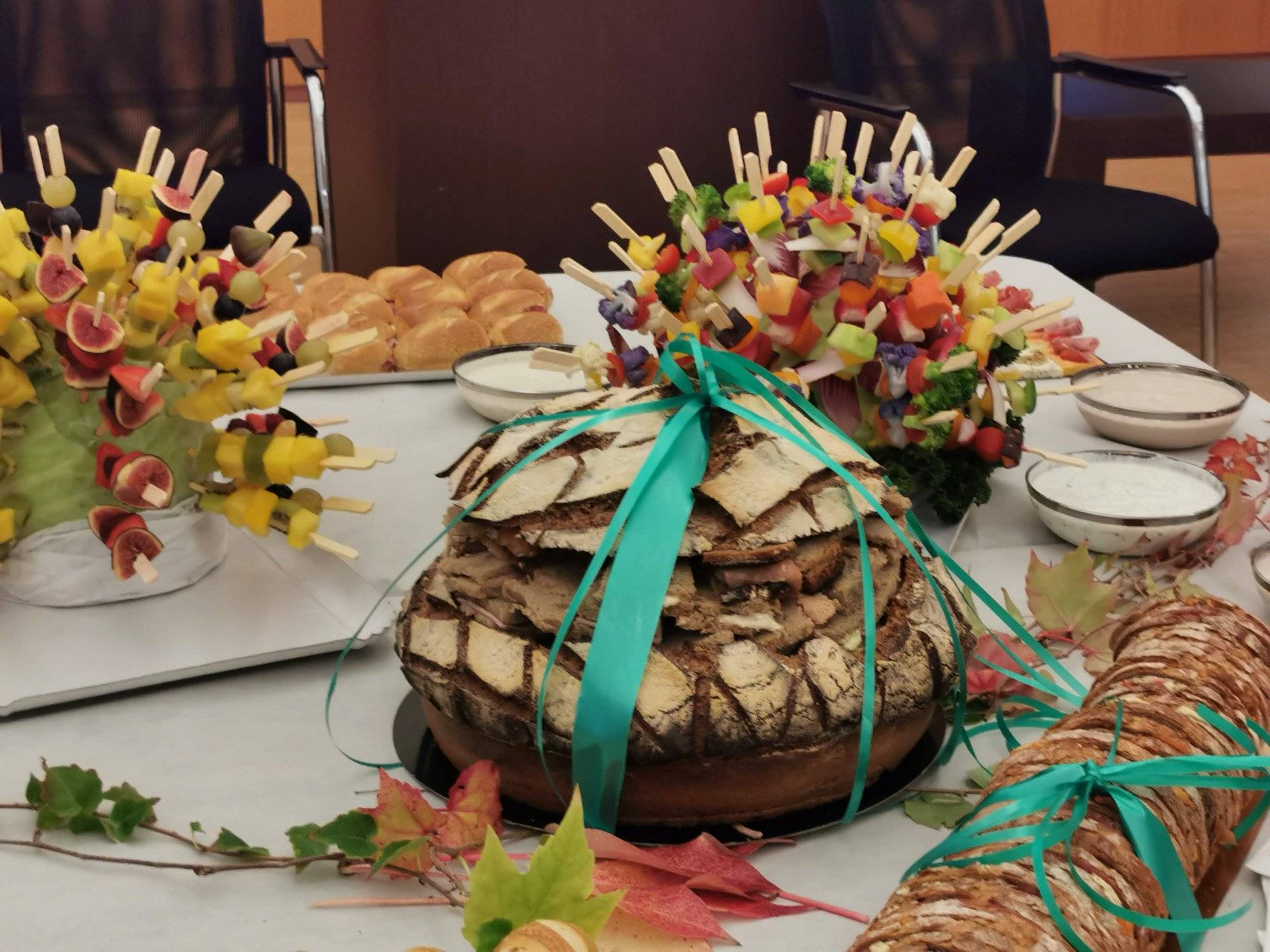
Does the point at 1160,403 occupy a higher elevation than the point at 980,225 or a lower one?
lower

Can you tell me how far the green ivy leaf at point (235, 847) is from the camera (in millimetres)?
681

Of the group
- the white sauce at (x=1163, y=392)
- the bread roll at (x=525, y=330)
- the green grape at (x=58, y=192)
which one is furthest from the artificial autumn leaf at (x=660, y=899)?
the bread roll at (x=525, y=330)

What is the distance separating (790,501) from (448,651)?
7.4 inches

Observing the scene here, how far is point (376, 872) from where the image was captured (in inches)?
26.7

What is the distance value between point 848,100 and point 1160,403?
4.54 feet

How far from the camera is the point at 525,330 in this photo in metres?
1.48

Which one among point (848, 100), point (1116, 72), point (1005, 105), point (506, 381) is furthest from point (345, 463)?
point (1116, 72)

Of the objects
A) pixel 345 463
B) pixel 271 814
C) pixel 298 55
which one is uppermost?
pixel 298 55

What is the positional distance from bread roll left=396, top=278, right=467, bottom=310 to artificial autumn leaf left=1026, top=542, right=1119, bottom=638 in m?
0.82

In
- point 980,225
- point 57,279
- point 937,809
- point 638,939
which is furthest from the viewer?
point 980,225

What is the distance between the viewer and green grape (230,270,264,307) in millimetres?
875

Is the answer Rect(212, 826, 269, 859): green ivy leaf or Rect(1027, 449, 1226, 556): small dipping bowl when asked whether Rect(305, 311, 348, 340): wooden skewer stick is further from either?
Rect(1027, 449, 1226, 556): small dipping bowl

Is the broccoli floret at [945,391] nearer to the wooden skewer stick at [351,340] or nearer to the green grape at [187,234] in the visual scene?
the wooden skewer stick at [351,340]

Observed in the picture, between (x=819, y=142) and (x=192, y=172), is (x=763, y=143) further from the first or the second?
(x=192, y=172)
